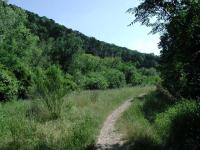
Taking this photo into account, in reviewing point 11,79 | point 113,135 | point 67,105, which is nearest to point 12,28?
point 11,79

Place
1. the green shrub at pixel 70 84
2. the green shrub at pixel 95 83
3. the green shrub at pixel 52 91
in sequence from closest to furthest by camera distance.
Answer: the green shrub at pixel 52 91 < the green shrub at pixel 70 84 < the green shrub at pixel 95 83

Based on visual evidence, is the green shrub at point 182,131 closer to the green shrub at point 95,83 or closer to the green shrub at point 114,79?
the green shrub at point 95,83

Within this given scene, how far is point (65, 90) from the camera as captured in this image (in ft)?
64.1

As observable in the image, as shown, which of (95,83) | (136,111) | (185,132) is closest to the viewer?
(185,132)

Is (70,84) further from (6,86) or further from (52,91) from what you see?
(52,91)

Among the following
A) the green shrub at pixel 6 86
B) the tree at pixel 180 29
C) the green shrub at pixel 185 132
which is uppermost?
the tree at pixel 180 29

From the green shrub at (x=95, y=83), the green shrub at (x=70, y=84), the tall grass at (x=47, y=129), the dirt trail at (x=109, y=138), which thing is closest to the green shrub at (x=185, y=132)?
the dirt trail at (x=109, y=138)

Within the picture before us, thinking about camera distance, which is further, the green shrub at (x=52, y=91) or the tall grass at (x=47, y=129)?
the green shrub at (x=52, y=91)

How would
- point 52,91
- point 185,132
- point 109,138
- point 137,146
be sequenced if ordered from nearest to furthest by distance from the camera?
point 185,132 → point 137,146 → point 109,138 → point 52,91

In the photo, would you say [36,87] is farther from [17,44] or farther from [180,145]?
[17,44]

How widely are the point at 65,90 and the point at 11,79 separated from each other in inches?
463

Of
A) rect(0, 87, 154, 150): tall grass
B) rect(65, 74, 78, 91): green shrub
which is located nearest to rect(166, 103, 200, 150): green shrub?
rect(0, 87, 154, 150): tall grass

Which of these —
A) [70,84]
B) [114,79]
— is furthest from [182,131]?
[114,79]

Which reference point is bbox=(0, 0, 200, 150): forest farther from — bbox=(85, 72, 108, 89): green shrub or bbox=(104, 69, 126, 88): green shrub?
bbox=(104, 69, 126, 88): green shrub
